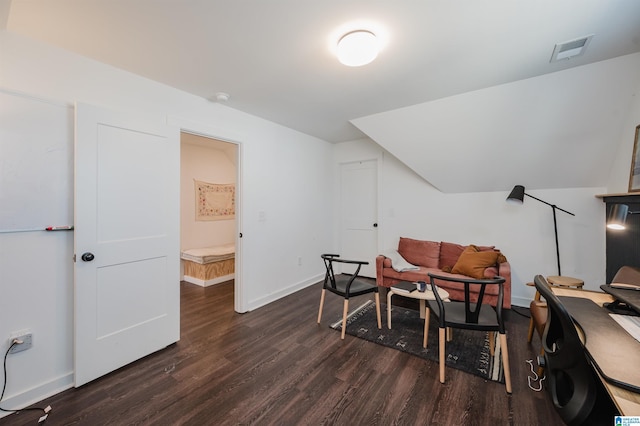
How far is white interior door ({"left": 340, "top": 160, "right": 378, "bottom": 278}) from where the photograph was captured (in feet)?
15.0

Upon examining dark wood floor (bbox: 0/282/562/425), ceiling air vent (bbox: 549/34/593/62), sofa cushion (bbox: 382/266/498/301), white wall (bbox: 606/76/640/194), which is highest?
ceiling air vent (bbox: 549/34/593/62)

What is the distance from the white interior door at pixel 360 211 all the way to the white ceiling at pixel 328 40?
196 centimetres

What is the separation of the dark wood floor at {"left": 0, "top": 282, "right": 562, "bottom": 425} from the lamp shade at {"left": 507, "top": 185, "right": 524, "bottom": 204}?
150 centimetres

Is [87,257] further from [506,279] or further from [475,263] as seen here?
[506,279]

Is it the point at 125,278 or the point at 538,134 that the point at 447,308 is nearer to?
the point at 538,134

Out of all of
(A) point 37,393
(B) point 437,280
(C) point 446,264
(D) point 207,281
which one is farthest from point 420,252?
(A) point 37,393

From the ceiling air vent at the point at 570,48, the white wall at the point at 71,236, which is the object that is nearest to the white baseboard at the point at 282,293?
the white wall at the point at 71,236

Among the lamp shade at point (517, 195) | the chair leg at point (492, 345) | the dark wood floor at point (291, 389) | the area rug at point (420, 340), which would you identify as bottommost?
the dark wood floor at point (291, 389)

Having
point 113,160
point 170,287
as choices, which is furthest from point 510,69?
point 170,287

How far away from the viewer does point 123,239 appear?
211 centimetres

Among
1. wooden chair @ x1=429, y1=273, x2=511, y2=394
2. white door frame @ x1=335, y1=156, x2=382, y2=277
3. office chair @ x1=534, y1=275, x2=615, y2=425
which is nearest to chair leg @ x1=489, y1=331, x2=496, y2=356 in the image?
wooden chair @ x1=429, y1=273, x2=511, y2=394

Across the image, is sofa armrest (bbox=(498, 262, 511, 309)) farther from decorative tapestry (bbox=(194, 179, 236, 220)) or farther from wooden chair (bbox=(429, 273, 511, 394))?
decorative tapestry (bbox=(194, 179, 236, 220))

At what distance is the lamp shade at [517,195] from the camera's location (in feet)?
10.1

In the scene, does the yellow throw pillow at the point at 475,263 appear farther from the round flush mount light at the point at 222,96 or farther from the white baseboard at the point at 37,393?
the white baseboard at the point at 37,393
